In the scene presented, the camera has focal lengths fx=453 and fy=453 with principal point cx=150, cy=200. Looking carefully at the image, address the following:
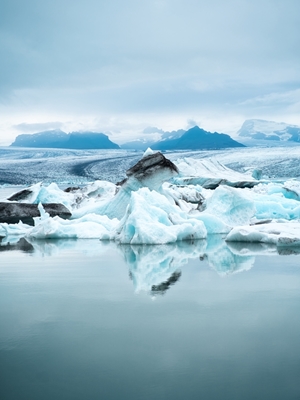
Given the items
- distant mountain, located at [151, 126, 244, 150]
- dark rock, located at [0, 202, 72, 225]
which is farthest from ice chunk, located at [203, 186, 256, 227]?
distant mountain, located at [151, 126, 244, 150]

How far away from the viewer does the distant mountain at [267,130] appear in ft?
352

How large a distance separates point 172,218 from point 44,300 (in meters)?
4.13

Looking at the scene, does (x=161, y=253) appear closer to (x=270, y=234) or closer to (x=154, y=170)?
(x=270, y=234)

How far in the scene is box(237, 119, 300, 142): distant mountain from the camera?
10744cm

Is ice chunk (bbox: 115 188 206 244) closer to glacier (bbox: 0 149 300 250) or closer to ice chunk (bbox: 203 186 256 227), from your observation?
glacier (bbox: 0 149 300 250)

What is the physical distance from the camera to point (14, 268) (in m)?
4.63

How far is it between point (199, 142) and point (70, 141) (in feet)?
118

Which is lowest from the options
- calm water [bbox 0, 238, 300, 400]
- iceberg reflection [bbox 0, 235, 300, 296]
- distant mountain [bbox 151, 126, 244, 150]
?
iceberg reflection [bbox 0, 235, 300, 296]

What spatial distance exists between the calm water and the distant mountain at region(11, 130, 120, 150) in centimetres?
11128

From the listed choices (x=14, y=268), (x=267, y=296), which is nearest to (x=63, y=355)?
(x=267, y=296)

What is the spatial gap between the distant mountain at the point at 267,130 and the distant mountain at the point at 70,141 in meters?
35.2

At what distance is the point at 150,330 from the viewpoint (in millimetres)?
2639

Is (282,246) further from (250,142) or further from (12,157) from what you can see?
(250,142)

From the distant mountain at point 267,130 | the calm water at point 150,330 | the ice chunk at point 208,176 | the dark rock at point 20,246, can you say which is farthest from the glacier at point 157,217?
the distant mountain at point 267,130
